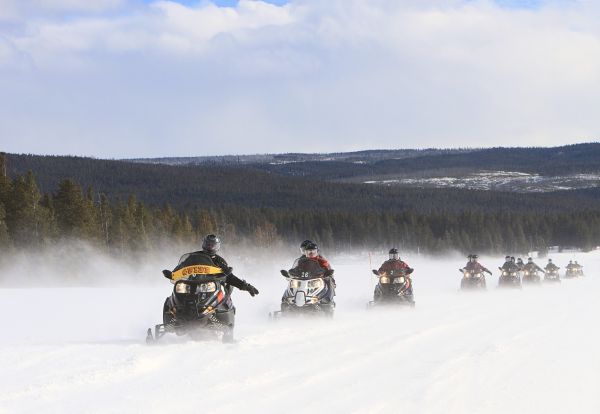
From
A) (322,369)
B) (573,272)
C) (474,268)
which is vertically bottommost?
(573,272)

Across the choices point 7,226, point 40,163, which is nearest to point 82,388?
point 7,226

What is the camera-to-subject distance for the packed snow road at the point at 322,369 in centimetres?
684

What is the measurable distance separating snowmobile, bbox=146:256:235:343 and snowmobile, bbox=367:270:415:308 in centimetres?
830

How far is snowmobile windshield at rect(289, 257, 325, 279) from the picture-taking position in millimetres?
15835

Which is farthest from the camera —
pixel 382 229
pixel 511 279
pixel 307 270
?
pixel 382 229

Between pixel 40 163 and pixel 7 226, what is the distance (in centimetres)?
15662

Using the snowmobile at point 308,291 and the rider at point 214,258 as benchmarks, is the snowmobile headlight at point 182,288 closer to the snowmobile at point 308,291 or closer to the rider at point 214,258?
the rider at point 214,258

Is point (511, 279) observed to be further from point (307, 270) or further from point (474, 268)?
point (307, 270)

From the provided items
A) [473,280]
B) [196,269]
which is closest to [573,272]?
[473,280]

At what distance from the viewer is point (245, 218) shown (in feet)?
395

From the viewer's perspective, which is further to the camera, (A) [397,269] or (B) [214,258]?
(A) [397,269]

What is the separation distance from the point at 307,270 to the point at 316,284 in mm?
358

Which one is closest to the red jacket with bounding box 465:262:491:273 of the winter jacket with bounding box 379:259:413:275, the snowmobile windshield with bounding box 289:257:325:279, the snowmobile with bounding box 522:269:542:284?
the snowmobile with bounding box 522:269:542:284

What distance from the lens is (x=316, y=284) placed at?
51.7 ft
